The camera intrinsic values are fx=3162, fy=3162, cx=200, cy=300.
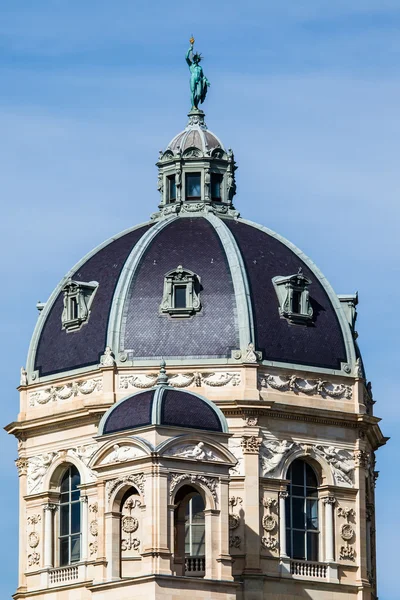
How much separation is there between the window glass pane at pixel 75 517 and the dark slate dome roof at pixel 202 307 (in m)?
5.39

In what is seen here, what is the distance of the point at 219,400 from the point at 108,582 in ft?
35.6

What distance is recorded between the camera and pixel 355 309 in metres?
127

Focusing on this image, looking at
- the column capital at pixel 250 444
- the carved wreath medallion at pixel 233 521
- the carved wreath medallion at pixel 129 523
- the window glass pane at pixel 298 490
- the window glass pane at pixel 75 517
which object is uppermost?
the column capital at pixel 250 444

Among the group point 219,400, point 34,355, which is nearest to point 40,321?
point 34,355

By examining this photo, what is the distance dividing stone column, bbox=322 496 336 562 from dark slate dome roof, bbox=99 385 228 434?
8734mm

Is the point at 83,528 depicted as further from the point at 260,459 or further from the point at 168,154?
the point at 168,154

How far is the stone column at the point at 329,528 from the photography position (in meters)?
122

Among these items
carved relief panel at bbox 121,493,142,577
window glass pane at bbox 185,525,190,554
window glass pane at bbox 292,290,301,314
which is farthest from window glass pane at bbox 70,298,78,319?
window glass pane at bbox 185,525,190,554

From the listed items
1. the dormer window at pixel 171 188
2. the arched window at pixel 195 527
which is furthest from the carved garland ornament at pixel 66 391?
the dormer window at pixel 171 188

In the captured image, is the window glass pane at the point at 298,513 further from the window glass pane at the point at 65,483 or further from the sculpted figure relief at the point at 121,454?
the sculpted figure relief at the point at 121,454

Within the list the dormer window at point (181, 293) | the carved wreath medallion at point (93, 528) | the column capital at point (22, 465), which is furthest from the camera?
the column capital at point (22, 465)

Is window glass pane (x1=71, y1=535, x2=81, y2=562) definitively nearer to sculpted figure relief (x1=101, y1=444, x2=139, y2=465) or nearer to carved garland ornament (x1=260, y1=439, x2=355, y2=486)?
carved garland ornament (x1=260, y1=439, x2=355, y2=486)

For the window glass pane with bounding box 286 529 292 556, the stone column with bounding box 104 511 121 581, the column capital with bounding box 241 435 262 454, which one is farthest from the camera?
the window glass pane with bounding box 286 529 292 556

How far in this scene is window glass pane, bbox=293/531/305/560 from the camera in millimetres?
121438
